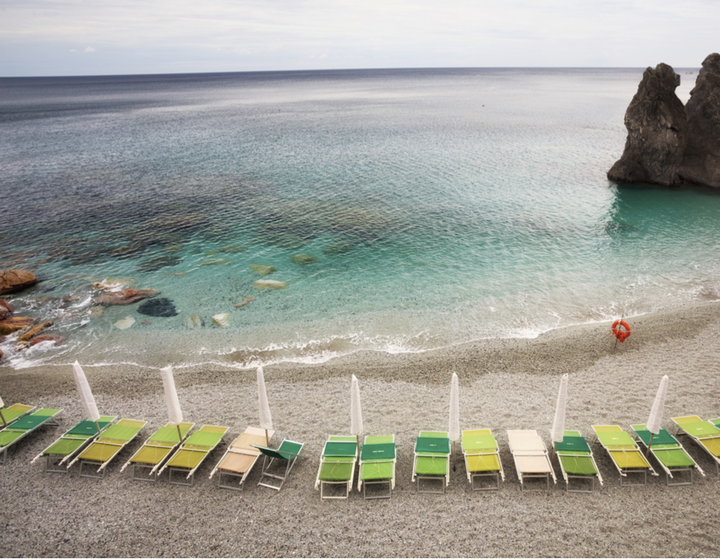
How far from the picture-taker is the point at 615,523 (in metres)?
9.50

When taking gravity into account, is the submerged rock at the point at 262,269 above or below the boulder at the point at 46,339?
above

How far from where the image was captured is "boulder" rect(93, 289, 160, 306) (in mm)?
22172

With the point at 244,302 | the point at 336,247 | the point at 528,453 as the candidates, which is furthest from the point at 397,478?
the point at 336,247

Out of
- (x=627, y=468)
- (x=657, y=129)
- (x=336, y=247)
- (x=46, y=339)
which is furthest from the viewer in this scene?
(x=657, y=129)

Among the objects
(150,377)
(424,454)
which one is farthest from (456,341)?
(150,377)

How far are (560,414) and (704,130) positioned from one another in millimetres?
40712

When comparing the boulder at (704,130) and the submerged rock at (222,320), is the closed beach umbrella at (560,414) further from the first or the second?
the boulder at (704,130)

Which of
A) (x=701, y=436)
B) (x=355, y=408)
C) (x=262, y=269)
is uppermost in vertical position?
(x=355, y=408)

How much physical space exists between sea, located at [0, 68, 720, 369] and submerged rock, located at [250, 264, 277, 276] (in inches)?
8.0

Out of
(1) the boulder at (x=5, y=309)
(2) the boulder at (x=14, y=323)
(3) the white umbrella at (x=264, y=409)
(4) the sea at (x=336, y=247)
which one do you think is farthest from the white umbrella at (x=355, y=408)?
(1) the boulder at (x=5, y=309)

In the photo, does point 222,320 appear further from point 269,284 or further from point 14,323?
point 14,323

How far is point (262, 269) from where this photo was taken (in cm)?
2533

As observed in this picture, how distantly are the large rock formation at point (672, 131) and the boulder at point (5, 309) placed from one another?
47.6m

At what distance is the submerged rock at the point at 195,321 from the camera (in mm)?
20062
